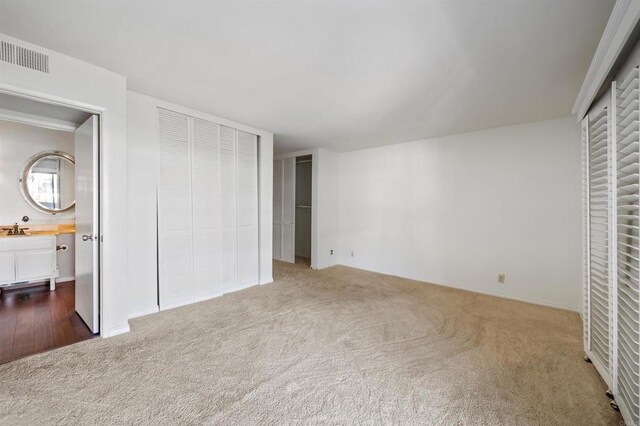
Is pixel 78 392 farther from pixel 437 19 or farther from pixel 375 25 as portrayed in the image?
pixel 437 19

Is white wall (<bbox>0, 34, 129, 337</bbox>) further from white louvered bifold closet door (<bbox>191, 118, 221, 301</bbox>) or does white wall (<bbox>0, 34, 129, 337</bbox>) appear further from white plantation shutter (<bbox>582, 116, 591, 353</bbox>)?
white plantation shutter (<bbox>582, 116, 591, 353</bbox>)

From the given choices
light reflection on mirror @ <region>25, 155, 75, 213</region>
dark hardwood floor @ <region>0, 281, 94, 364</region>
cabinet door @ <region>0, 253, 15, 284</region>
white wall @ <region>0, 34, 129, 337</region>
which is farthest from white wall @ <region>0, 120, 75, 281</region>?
white wall @ <region>0, 34, 129, 337</region>

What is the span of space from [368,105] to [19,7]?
2.85 m

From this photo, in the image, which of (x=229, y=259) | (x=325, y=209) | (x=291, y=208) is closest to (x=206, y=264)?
(x=229, y=259)

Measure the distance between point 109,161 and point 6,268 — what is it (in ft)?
9.26

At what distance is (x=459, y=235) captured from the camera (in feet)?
14.0

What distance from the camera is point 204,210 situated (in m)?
3.60

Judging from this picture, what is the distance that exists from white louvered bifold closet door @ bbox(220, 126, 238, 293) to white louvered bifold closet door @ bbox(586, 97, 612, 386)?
3.80m

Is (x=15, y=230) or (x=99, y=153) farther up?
(x=99, y=153)

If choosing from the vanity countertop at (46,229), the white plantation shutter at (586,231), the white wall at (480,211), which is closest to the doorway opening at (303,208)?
the white wall at (480,211)

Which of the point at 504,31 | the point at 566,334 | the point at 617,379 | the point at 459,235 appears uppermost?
the point at 504,31

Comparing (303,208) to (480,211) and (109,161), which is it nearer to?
(480,211)

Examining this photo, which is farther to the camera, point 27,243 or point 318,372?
point 27,243

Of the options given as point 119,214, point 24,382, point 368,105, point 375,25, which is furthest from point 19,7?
point 368,105
